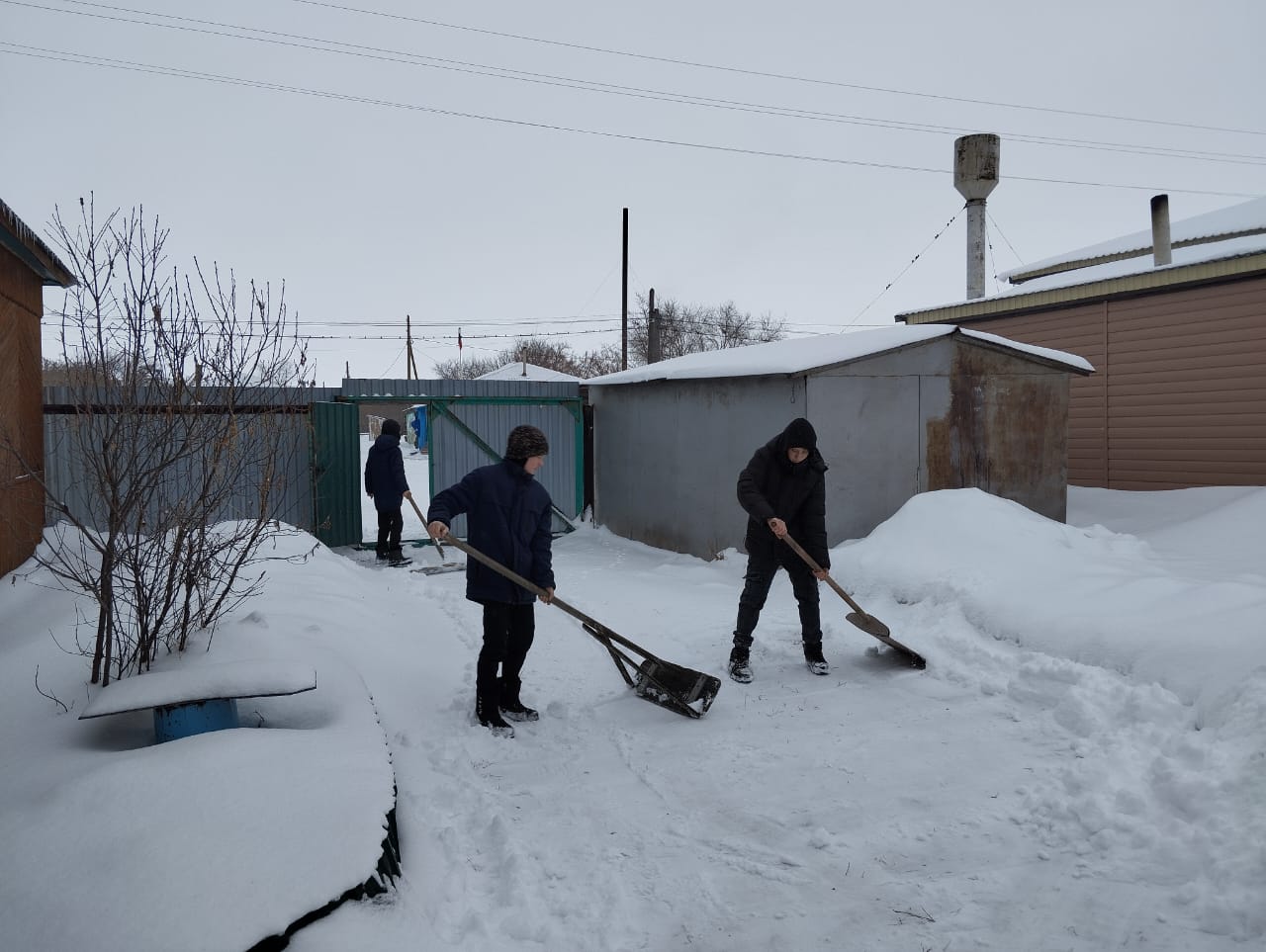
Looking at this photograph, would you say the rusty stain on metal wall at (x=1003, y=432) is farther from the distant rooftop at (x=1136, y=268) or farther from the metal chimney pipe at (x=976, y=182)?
the metal chimney pipe at (x=976, y=182)

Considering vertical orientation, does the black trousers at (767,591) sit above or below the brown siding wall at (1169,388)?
below

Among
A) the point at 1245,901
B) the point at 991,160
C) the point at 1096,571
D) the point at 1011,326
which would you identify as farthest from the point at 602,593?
the point at 991,160

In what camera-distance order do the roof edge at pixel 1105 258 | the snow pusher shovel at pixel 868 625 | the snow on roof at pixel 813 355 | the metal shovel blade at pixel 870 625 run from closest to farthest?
the snow pusher shovel at pixel 868 625 → the metal shovel blade at pixel 870 625 → the snow on roof at pixel 813 355 → the roof edge at pixel 1105 258

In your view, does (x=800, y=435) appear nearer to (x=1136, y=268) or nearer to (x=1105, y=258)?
(x=1136, y=268)

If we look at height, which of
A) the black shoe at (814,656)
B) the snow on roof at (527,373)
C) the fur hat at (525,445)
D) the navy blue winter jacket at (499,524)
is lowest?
the black shoe at (814,656)

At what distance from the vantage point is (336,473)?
10875 mm

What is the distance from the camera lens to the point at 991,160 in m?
16.9

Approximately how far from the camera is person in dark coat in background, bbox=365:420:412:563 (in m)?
9.91

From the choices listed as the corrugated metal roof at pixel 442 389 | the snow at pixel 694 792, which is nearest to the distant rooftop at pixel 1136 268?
the snow at pixel 694 792

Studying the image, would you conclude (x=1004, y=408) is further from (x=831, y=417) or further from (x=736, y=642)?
(x=736, y=642)

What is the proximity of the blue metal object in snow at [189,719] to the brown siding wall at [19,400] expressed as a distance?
10.2ft

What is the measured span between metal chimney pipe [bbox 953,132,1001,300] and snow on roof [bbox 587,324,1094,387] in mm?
8159

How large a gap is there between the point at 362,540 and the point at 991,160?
14.3m

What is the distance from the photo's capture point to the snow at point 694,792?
258 centimetres
